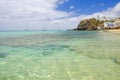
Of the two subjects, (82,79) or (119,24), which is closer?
(82,79)

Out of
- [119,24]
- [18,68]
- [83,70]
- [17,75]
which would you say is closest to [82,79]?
[83,70]

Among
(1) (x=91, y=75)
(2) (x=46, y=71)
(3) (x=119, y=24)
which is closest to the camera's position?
(1) (x=91, y=75)

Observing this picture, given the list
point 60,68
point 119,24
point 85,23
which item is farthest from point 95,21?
point 60,68

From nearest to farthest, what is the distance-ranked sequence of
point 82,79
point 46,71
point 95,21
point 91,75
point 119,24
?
point 82,79 → point 91,75 → point 46,71 → point 119,24 → point 95,21

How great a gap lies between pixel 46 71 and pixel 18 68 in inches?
75.6

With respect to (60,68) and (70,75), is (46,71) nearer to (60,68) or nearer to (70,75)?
(60,68)

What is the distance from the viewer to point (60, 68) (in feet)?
31.2

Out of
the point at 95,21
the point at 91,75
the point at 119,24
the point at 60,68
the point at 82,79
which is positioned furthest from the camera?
the point at 95,21

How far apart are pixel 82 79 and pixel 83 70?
1.60m

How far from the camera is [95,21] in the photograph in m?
140

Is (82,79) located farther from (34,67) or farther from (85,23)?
(85,23)

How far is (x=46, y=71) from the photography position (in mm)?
8922

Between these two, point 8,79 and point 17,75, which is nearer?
point 8,79

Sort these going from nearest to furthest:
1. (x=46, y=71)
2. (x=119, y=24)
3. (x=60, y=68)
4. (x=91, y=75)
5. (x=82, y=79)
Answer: (x=82, y=79), (x=91, y=75), (x=46, y=71), (x=60, y=68), (x=119, y=24)
